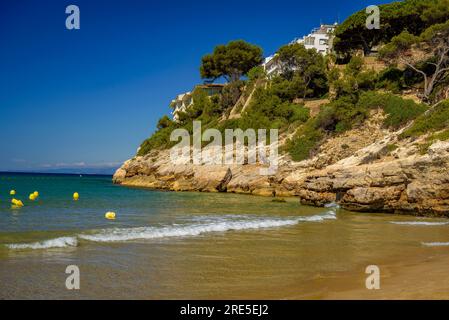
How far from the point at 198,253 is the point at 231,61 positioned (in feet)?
175

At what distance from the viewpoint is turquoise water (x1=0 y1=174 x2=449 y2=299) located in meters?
6.85

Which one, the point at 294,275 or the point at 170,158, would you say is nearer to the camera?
the point at 294,275

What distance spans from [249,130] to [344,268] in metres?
34.6

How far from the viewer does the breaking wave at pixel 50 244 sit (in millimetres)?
10164

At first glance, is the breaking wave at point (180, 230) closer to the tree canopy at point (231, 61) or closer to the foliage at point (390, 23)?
the foliage at point (390, 23)

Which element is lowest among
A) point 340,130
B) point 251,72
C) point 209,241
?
point 209,241

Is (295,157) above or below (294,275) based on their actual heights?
above

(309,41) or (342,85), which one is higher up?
(309,41)

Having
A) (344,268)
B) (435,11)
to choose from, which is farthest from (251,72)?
(344,268)

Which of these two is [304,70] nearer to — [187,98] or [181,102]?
[187,98]

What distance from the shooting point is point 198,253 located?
989cm

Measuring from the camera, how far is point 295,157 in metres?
34.3

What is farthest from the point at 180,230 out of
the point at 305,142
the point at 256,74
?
the point at 256,74
